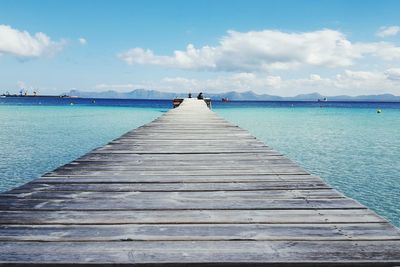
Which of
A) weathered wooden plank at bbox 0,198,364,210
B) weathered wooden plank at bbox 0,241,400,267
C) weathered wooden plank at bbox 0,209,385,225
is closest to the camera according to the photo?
weathered wooden plank at bbox 0,241,400,267

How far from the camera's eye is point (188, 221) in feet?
8.57

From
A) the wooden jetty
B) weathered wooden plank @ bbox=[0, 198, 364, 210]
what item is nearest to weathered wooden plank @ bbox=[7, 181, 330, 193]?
the wooden jetty

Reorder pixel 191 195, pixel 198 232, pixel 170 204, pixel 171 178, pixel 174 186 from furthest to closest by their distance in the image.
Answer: pixel 171 178 < pixel 174 186 < pixel 191 195 < pixel 170 204 < pixel 198 232

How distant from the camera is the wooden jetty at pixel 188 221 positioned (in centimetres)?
202

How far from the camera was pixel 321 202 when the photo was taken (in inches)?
122

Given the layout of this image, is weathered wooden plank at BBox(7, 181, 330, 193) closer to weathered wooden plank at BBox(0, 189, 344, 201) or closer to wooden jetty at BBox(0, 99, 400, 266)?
wooden jetty at BBox(0, 99, 400, 266)

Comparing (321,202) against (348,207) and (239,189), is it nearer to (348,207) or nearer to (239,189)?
(348,207)

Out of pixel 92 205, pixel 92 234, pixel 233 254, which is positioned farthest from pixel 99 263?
pixel 92 205

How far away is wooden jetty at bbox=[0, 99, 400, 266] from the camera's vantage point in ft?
6.63

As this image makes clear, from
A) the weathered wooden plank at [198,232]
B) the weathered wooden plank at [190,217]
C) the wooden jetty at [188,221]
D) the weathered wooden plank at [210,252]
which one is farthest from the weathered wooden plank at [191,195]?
the weathered wooden plank at [210,252]

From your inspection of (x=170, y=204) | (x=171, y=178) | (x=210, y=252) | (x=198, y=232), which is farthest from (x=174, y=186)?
(x=210, y=252)

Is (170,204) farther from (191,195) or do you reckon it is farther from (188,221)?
(188,221)

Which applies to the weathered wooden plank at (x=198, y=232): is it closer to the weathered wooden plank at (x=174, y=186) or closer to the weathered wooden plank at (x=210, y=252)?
the weathered wooden plank at (x=210, y=252)

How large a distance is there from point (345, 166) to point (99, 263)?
16061 mm
